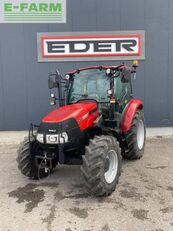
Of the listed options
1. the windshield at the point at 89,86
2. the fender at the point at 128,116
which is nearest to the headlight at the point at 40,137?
the windshield at the point at 89,86

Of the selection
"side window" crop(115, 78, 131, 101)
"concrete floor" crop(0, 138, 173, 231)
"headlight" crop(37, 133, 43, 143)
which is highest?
"side window" crop(115, 78, 131, 101)

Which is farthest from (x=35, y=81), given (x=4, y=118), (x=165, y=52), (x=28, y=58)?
(x=165, y=52)

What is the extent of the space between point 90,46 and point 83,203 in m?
6.11

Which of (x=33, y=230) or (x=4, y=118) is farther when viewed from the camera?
(x=4, y=118)

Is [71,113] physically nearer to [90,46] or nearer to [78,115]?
[78,115]

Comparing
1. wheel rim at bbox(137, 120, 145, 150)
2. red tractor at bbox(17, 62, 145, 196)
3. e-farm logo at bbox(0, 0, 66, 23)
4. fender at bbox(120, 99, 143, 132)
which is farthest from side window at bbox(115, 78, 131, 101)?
e-farm logo at bbox(0, 0, 66, 23)

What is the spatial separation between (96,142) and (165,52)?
20.2 ft

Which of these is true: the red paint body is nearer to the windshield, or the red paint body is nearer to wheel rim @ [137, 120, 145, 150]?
the windshield

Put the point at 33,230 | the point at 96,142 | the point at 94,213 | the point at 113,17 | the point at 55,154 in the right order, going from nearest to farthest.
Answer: the point at 33,230 < the point at 94,213 < the point at 96,142 < the point at 55,154 < the point at 113,17

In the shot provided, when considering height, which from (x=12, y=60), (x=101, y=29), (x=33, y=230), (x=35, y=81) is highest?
(x=101, y=29)

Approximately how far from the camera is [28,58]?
945 cm

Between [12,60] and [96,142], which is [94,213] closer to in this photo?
[96,142]

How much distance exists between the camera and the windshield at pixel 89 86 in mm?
5414

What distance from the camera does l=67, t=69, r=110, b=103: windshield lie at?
5414mm
